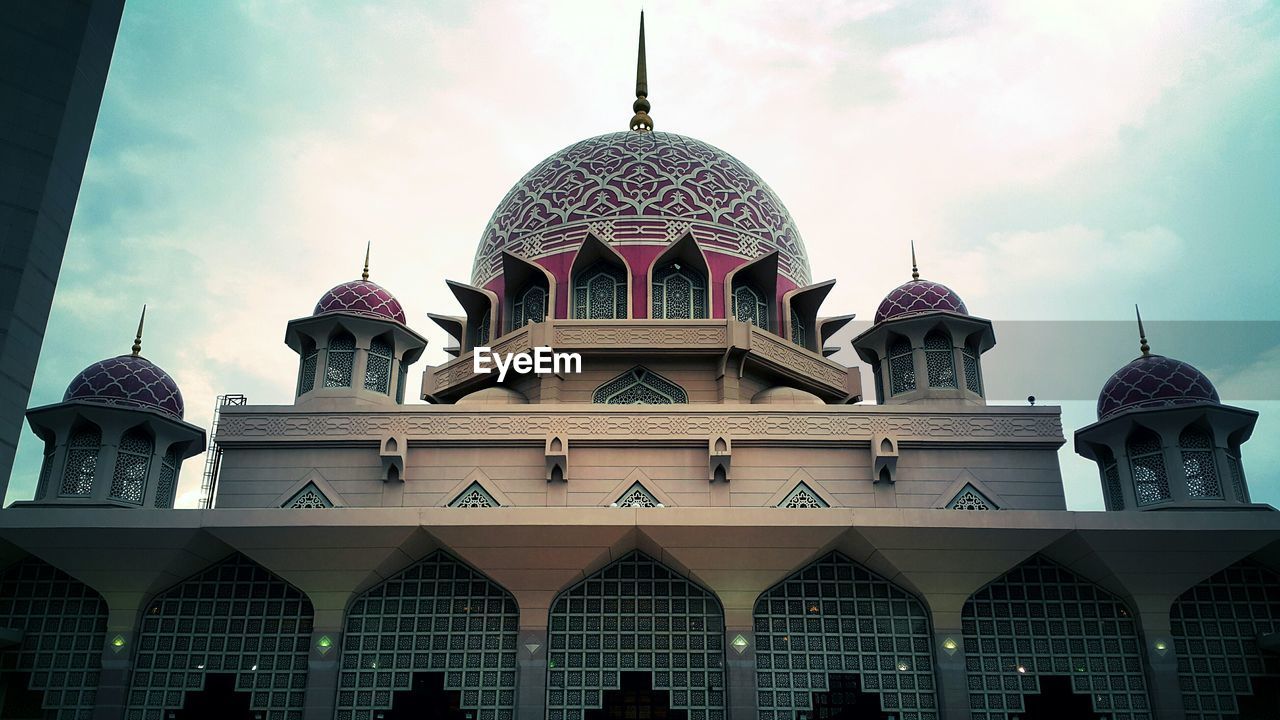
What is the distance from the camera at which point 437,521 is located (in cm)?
1423

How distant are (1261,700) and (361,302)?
685 inches

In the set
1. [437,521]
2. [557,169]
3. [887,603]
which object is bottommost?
[887,603]

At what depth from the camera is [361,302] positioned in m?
19.6

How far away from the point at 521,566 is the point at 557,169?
40.4 feet

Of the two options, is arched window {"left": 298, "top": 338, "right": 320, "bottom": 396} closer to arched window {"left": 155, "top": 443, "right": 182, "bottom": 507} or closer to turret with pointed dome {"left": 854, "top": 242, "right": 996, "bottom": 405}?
arched window {"left": 155, "top": 443, "right": 182, "bottom": 507}

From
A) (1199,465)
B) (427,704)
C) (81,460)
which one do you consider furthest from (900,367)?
(81,460)

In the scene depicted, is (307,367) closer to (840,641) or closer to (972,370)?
(840,641)

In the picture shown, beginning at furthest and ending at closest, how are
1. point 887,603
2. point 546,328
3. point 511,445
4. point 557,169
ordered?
point 557,169 → point 546,328 → point 511,445 → point 887,603

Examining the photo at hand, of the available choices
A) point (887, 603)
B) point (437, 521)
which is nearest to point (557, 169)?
point (437, 521)

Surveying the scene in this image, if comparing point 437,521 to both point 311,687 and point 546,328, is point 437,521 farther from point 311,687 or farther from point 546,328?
point 546,328

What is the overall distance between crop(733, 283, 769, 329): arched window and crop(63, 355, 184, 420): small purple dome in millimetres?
11688

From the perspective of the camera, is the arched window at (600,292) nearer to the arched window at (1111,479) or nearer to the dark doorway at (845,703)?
the dark doorway at (845,703)

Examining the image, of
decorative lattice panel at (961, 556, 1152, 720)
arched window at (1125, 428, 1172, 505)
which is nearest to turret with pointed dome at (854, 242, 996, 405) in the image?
arched window at (1125, 428, 1172, 505)

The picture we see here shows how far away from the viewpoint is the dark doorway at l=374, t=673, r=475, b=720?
14273 mm
